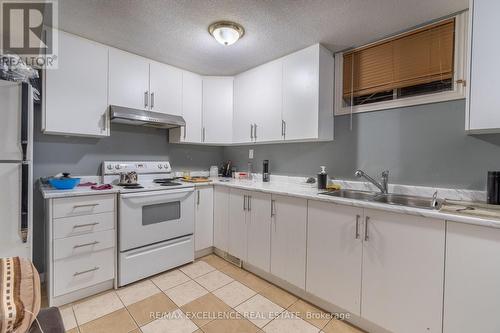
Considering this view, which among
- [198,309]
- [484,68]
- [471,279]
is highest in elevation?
[484,68]

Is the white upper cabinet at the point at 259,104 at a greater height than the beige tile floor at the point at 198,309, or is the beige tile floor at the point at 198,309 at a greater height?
the white upper cabinet at the point at 259,104

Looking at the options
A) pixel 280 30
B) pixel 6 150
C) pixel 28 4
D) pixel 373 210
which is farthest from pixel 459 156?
pixel 28 4

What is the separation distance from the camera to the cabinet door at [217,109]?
9.70 feet

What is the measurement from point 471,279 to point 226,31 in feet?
7.30

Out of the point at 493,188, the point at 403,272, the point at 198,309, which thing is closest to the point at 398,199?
the point at 493,188

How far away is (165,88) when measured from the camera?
8.55 feet

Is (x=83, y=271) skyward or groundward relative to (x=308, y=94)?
groundward

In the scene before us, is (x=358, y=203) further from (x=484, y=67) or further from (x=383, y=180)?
(x=484, y=67)

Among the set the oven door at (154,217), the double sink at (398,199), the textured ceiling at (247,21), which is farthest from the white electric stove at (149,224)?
the double sink at (398,199)

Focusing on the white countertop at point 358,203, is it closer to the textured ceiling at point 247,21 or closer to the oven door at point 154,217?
the oven door at point 154,217

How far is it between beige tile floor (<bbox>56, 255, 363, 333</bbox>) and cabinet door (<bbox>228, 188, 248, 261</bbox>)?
287 mm

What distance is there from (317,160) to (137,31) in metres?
2.07

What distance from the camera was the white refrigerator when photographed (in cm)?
142

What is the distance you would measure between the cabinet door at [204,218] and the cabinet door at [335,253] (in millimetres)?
1296
